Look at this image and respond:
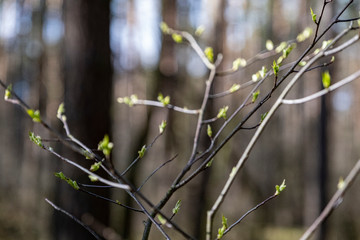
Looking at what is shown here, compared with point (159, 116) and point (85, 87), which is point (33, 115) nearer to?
point (85, 87)

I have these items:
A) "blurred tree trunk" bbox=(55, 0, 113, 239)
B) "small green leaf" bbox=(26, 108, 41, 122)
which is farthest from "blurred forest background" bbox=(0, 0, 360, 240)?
"small green leaf" bbox=(26, 108, 41, 122)

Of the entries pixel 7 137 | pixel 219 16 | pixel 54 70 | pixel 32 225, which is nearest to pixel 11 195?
pixel 32 225

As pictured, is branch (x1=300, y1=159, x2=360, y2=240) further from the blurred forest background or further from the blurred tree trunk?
the blurred tree trunk

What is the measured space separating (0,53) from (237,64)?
→ 18.6 metres

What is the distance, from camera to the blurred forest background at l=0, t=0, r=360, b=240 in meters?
3.29

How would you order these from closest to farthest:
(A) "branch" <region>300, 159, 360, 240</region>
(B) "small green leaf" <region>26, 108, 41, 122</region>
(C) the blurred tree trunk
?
(A) "branch" <region>300, 159, 360, 240</region> → (B) "small green leaf" <region>26, 108, 41, 122</region> → (C) the blurred tree trunk

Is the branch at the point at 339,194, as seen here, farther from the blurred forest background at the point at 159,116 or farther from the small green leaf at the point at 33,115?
the blurred forest background at the point at 159,116

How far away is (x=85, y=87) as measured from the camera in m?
3.24

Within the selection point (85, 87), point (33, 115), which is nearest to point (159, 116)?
point (85, 87)

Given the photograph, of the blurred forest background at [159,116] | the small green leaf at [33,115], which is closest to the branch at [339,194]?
the small green leaf at [33,115]

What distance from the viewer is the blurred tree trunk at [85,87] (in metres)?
3.16

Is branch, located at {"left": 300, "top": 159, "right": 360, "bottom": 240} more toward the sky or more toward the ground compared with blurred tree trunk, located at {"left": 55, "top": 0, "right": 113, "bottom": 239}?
more toward the ground

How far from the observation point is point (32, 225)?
37.5 ft

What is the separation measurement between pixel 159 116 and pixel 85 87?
360cm
